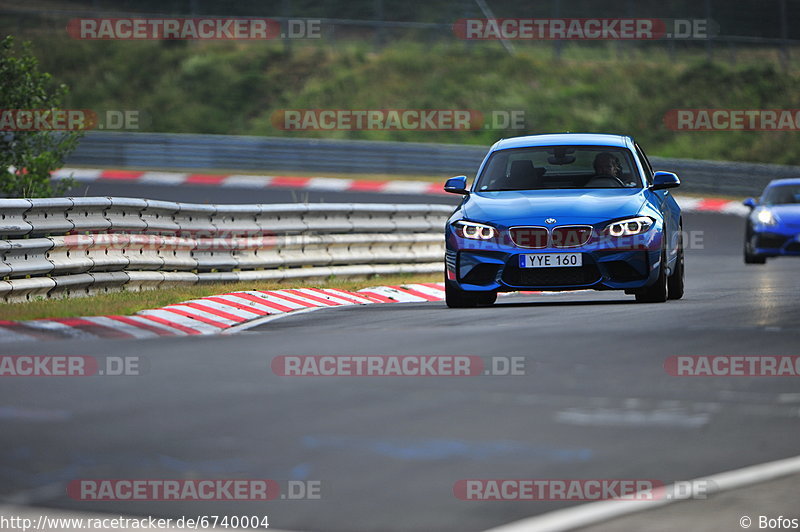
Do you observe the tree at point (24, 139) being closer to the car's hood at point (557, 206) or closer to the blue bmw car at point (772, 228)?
the car's hood at point (557, 206)

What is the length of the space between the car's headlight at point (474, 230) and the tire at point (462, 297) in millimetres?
578

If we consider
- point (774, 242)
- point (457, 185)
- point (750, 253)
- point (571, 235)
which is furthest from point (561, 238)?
point (750, 253)

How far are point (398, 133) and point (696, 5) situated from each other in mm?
9792

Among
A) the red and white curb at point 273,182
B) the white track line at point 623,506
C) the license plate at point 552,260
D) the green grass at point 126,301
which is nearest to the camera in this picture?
the white track line at point 623,506

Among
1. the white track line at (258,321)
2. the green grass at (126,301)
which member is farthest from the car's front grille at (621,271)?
the green grass at (126,301)

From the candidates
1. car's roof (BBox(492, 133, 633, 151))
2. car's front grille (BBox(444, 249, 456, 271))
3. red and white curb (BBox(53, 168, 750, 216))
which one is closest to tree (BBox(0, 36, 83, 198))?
car's roof (BBox(492, 133, 633, 151))

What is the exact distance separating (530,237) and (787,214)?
30.2ft

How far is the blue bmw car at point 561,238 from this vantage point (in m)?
12.9

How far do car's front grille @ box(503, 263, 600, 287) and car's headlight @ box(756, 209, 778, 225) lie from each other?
8879 mm

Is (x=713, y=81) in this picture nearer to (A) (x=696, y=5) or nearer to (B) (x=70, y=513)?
(A) (x=696, y=5)

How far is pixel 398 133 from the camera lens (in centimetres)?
4391

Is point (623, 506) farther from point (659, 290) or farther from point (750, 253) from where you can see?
point (750, 253)

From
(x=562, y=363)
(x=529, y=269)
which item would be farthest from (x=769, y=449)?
(x=529, y=269)

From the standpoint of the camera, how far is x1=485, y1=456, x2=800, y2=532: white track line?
Result: 5.68m
